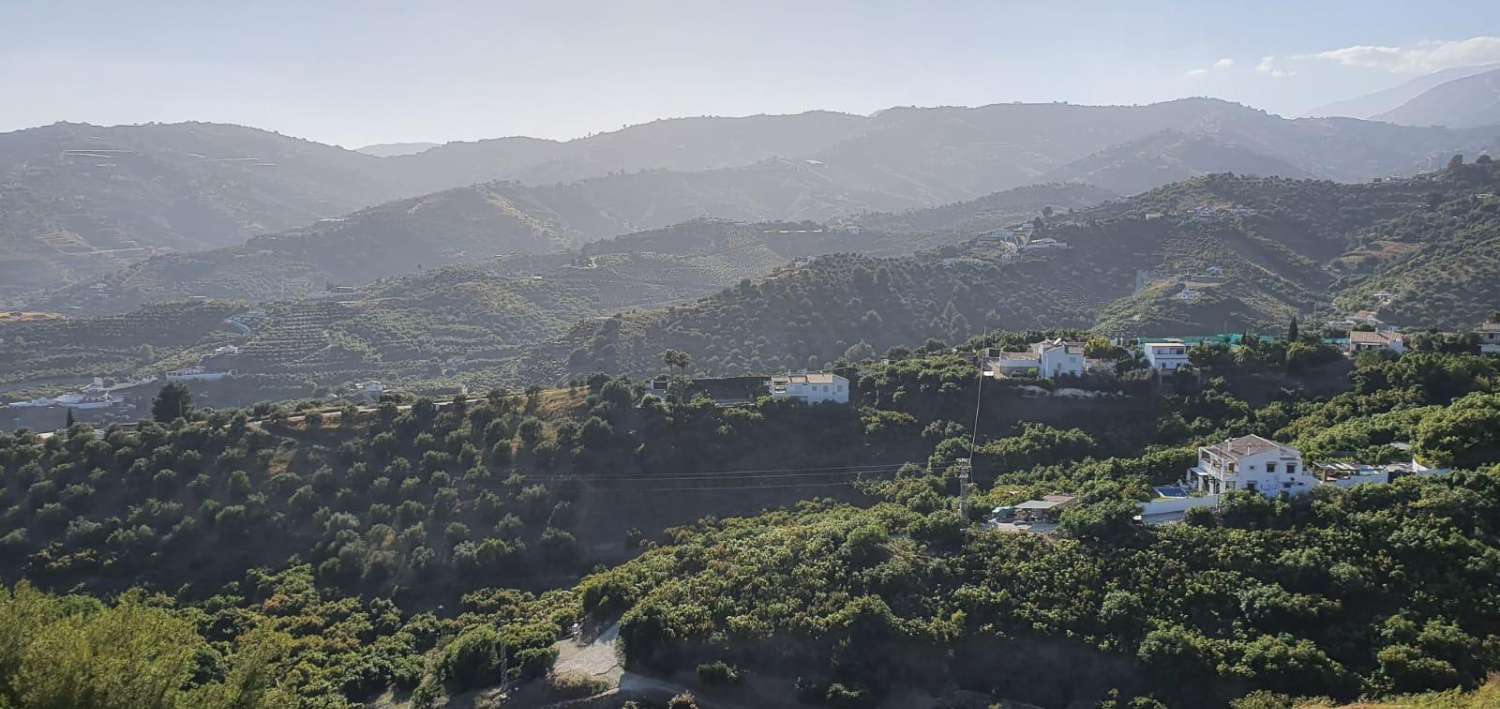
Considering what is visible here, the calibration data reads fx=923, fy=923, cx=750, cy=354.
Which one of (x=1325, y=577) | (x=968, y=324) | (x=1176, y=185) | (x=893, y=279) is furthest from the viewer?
(x=1176, y=185)

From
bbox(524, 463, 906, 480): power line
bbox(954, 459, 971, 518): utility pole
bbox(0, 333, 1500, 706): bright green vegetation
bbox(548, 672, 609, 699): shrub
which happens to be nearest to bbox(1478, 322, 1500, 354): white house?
bbox(0, 333, 1500, 706): bright green vegetation

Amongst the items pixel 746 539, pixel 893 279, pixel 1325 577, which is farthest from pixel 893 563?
pixel 893 279

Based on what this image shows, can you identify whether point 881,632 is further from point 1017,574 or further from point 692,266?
point 692,266

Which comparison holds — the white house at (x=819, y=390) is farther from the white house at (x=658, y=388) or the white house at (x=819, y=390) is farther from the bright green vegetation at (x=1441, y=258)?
the bright green vegetation at (x=1441, y=258)

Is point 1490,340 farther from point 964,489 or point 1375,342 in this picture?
point 964,489

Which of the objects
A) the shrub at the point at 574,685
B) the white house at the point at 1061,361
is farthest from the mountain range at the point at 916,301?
the shrub at the point at 574,685

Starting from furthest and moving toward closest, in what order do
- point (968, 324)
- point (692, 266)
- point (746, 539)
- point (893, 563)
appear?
point (692, 266)
point (968, 324)
point (746, 539)
point (893, 563)

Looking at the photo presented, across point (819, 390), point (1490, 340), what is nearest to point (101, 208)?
point (819, 390)
